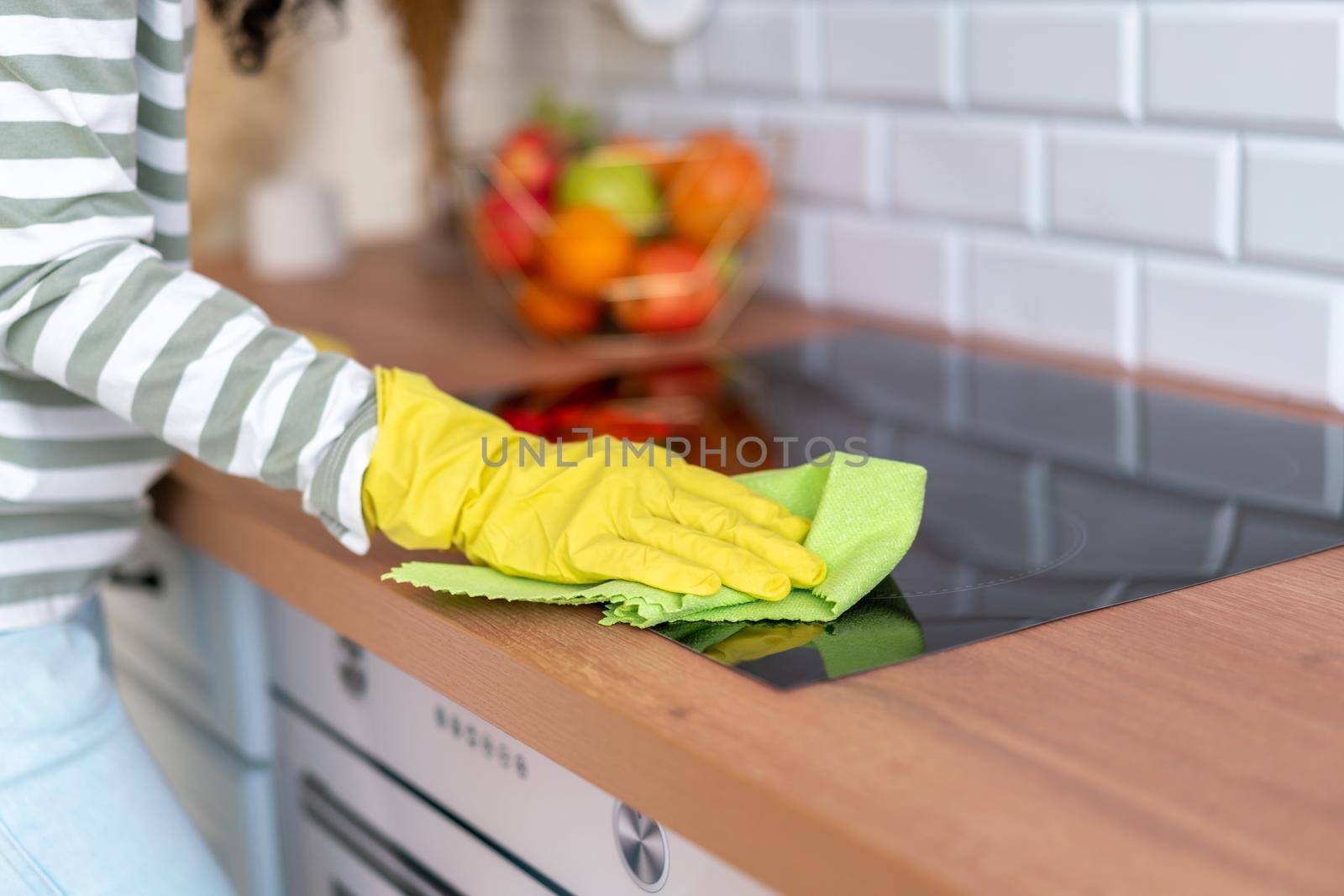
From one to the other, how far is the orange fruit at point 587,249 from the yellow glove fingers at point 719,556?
53cm

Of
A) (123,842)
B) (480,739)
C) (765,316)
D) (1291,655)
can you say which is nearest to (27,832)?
(123,842)

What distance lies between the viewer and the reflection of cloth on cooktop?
60 cm

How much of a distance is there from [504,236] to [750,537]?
630 millimetres

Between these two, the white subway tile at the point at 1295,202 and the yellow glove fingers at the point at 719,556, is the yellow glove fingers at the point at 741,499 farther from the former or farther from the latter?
the white subway tile at the point at 1295,202

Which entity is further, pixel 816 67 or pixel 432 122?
pixel 432 122

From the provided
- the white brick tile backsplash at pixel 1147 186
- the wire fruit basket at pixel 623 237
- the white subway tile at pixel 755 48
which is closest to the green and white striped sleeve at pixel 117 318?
the wire fruit basket at pixel 623 237

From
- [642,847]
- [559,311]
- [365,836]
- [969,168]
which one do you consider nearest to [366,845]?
[365,836]

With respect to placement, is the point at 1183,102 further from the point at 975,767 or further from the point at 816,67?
the point at 975,767

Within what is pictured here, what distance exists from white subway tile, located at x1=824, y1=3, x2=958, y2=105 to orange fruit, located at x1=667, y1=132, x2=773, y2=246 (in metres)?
0.13

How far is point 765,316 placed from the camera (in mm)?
1344

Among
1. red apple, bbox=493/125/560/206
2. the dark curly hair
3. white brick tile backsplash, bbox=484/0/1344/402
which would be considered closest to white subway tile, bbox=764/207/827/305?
white brick tile backsplash, bbox=484/0/1344/402

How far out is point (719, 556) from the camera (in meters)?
0.65

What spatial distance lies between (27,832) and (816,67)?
0.92m

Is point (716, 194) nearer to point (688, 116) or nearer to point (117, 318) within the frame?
point (688, 116)
